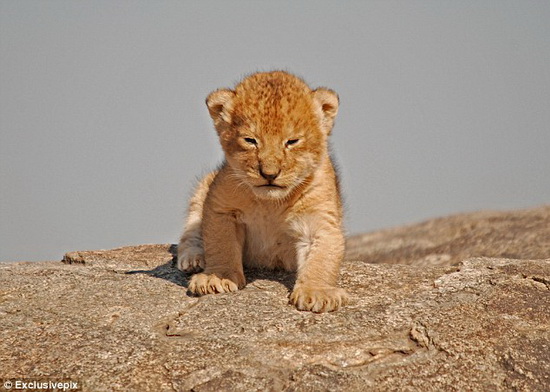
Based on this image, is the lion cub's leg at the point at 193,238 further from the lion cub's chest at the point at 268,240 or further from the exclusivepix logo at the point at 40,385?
the exclusivepix logo at the point at 40,385

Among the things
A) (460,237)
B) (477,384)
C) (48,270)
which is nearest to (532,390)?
(477,384)

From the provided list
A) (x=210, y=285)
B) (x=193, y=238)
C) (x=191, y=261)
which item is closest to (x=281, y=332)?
(x=210, y=285)

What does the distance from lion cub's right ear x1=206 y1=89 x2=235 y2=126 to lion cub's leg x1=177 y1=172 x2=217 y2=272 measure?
1.38 m

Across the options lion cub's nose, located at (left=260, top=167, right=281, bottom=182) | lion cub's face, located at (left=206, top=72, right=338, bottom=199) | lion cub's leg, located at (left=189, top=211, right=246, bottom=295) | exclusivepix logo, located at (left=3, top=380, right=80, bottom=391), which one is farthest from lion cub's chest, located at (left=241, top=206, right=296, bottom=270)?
exclusivepix logo, located at (left=3, top=380, right=80, bottom=391)

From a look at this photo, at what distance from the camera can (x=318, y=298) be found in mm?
5691

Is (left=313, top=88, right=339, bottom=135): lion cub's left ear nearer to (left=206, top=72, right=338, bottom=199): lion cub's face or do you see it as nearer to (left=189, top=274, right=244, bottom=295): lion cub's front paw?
(left=206, top=72, right=338, bottom=199): lion cub's face

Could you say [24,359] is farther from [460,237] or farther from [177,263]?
[460,237]

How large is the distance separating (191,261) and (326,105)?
2.06 metres

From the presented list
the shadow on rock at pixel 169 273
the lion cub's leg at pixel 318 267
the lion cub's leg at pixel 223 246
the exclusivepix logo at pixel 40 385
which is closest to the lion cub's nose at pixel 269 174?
the lion cub's leg at pixel 318 267

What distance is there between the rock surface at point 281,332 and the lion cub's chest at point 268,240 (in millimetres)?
144

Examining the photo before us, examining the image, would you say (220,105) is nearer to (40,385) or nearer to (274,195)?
(274,195)

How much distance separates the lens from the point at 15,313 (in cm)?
562

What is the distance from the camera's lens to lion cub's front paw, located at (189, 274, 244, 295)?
6109 mm

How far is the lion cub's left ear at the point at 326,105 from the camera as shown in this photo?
671 cm
